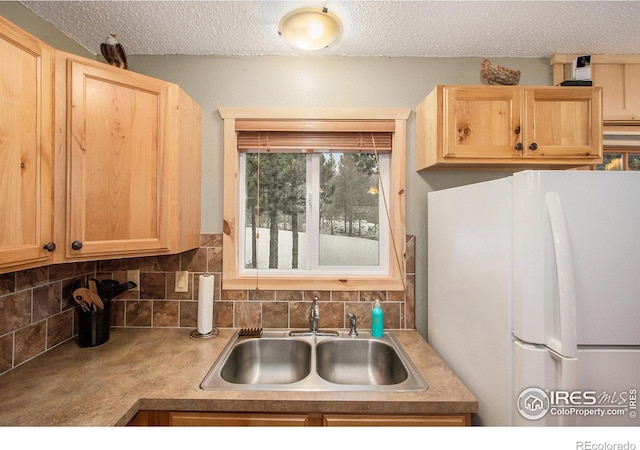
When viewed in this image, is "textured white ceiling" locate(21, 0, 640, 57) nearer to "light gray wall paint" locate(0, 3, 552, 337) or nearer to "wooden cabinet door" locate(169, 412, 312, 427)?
"light gray wall paint" locate(0, 3, 552, 337)

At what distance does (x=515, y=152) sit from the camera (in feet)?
4.72

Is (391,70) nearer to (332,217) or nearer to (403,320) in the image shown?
(332,217)

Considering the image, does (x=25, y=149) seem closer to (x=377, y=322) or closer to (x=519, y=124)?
(x=377, y=322)

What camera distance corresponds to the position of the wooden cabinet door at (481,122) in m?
1.44

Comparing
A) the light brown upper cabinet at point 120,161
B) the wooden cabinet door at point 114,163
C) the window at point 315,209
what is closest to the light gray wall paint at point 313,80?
the window at point 315,209

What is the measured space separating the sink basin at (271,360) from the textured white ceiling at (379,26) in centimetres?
161

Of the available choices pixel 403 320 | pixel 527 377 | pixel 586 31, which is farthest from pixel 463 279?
pixel 586 31

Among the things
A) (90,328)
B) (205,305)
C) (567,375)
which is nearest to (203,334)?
(205,305)

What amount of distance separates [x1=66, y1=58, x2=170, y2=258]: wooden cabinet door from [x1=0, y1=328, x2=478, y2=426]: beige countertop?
0.49 meters

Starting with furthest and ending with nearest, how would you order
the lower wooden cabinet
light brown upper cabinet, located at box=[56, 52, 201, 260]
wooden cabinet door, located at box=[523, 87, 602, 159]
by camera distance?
wooden cabinet door, located at box=[523, 87, 602, 159]
light brown upper cabinet, located at box=[56, 52, 201, 260]
the lower wooden cabinet

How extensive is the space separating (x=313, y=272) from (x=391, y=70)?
1270 mm

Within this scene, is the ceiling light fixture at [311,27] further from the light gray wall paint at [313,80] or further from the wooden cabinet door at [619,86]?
the wooden cabinet door at [619,86]

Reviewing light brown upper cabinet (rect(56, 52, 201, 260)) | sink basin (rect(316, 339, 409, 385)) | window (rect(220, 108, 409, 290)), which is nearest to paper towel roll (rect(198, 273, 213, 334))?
window (rect(220, 108, 409, 290))

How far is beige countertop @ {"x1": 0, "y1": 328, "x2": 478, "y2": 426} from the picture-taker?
0.98 metres
